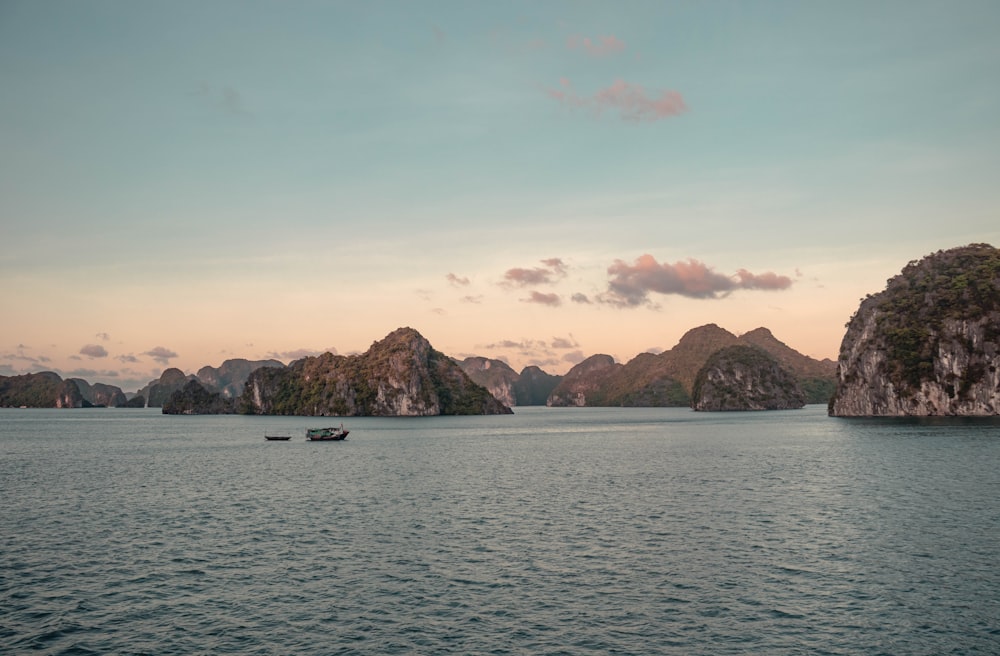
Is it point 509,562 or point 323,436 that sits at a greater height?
point 509,562

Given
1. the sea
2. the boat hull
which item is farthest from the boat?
the sea

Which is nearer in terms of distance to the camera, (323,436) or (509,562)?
(509,562)

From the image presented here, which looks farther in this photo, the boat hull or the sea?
the boat hull

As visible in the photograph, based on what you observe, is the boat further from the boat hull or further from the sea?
the sea

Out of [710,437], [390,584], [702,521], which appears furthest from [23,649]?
[710,437]

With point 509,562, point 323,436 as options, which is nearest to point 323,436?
point 323,436

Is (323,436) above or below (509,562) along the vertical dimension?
below

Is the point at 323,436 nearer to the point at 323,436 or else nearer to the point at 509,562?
the point at 323,436

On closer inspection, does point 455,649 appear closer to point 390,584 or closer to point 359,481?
point 390,584
